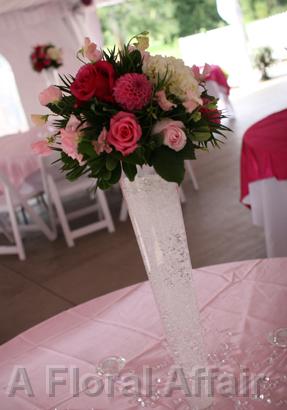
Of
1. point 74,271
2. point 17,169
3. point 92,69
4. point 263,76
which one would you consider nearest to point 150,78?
point 92,69

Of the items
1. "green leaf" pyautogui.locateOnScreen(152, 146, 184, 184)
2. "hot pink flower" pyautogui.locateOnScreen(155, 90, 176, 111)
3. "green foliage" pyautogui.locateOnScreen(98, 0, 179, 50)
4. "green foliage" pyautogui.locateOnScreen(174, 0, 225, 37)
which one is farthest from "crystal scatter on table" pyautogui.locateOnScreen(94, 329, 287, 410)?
"green foliage" pyautogui.locateOnScreen(174, 0, 225, 37)

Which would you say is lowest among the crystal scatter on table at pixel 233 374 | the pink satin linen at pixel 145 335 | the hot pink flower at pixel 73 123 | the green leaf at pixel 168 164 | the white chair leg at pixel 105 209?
the white chair leg at pixel 105 209

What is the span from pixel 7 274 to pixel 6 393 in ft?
10.1

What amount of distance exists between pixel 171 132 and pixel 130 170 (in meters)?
0.11

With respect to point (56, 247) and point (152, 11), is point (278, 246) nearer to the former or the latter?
point (56, 247)

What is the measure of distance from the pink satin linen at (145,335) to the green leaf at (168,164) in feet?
1.69

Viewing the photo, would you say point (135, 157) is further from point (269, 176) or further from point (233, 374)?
point (269, 176)

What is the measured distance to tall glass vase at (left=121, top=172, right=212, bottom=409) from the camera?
108 centimetres

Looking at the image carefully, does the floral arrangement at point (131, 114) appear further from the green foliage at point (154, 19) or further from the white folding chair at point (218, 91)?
the green foliage at point (154, 19)

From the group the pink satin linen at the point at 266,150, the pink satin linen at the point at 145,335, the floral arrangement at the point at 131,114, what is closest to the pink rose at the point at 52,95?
the floral arrangement at the point at 131,114

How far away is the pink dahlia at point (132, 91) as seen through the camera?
987mm

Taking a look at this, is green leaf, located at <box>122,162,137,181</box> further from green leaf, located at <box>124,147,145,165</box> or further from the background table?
the background table

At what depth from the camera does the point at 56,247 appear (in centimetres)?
477

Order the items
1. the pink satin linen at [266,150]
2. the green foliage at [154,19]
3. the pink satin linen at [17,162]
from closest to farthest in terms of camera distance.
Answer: the pink satin linen at [266,150], the pink satin linen at [17,162], the green foliage at [154,19]
